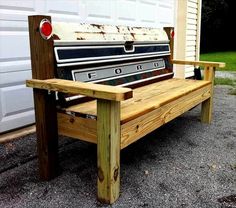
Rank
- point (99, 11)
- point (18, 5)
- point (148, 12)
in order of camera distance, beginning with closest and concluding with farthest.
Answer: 1. point (18, 5)
2. point (99, 11)
3. point (148, 12)

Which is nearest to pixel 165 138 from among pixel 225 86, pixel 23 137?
pixel 23 137

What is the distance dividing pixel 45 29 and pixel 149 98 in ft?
3.14

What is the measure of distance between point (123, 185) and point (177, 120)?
1.91 metres

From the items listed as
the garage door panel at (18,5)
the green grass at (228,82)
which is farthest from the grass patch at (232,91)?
the garage door panel at (18,5)

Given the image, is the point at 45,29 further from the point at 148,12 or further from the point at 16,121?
the point at 148,12

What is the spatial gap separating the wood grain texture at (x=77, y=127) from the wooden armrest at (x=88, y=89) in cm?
22

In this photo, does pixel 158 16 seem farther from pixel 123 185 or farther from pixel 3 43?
pixel 123 185

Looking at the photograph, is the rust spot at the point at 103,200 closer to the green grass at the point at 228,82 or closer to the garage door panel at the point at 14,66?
the garage door panel at the point at 14,66

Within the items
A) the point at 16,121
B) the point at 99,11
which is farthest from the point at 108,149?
the point at 99,11

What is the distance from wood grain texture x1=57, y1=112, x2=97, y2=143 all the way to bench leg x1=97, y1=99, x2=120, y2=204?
0.09m

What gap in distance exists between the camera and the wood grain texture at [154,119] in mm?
2012

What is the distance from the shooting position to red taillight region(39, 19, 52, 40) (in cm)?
206

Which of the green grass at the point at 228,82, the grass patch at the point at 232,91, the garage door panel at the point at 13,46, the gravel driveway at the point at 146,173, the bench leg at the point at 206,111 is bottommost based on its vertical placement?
the gravel driveway at the point at 146,173

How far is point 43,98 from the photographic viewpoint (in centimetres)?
211
